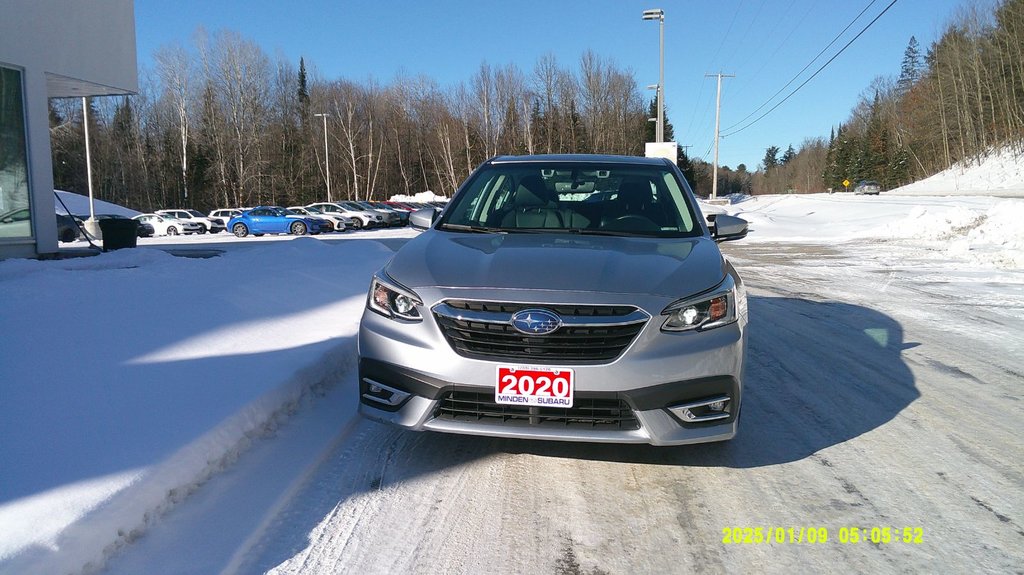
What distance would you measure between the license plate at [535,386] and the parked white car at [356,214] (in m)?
36.1

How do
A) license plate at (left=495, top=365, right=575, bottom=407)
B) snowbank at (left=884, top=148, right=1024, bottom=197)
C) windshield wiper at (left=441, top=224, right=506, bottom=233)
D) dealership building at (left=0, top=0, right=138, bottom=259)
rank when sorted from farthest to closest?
snowbank at (left=884, top=148, right=1024, bottom=197), dealership building at (left=0, top=0, right=138, bottom=259), windshield wiper at (left=441, top=224, right=506, bottom=233), license plate at (left=495, top=365, right=575, bottom=407)

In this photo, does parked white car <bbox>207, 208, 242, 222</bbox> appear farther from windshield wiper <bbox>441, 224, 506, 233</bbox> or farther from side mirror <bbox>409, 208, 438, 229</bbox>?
windshield wiper <bbox>441, 224, 506, 233</bbox>

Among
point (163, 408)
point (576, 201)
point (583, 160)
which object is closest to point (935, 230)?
point (583, 160)

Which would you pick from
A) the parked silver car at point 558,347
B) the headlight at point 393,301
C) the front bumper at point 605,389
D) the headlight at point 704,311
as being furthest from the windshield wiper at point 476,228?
the headlight at point 704,311

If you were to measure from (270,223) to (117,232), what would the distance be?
19.7 m

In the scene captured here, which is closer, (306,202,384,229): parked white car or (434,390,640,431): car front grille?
(434,390,640,431): car front grille


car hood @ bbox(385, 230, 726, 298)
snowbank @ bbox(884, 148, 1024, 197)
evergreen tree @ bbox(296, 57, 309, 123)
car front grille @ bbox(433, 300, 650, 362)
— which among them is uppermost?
evergreen tree @ bbox(296, 57, 309, 123)

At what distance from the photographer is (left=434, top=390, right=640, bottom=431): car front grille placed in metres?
3.14

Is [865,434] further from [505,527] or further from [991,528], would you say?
[505,527]

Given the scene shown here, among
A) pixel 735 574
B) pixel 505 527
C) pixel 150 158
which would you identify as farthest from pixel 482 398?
pixel 150 158

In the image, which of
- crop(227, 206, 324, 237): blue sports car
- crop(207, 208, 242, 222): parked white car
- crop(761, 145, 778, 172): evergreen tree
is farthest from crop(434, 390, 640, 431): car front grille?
crop(761, 145, 778, 172): evergreen tree

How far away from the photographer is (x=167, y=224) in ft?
119

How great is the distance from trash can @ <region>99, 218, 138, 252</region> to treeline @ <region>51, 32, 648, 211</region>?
42906 millimetres

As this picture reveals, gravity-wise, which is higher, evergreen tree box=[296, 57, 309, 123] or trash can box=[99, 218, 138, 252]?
evergreen tree box=[296, 57, 309, 123]
